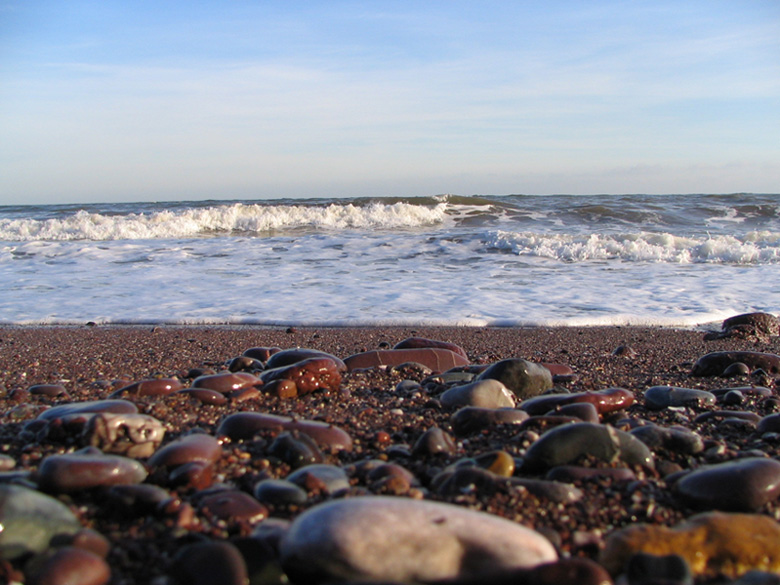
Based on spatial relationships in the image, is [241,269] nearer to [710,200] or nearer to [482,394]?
[482,394]

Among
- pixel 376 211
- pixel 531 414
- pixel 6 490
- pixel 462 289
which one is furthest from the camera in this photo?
pixel 376 211

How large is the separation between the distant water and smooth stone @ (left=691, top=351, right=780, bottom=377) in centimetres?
201

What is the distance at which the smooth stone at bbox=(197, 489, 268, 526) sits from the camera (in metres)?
1.35

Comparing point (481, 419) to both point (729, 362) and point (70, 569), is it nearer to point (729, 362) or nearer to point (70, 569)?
point (70, 569)

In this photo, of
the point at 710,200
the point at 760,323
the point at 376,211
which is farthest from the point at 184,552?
the point at 710,200

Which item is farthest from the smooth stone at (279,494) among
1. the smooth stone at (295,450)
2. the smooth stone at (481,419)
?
the smooth stone at (481,419)

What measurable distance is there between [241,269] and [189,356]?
4588mm

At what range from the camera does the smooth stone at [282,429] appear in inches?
74.9

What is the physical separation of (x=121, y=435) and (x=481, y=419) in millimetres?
1094

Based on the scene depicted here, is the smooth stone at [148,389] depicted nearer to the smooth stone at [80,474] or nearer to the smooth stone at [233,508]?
the smooth stone at [80,474]

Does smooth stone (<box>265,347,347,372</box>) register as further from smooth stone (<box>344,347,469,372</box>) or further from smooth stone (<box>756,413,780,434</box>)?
smooth stone (<box>756,413,780,434</box>)

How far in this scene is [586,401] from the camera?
2.26m

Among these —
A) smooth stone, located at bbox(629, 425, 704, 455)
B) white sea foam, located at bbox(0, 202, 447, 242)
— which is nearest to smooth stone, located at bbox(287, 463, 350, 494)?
smooth stone, located at bbox(629, 425, 704, 455)

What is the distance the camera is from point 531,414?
225cm
